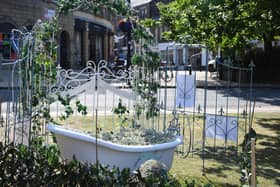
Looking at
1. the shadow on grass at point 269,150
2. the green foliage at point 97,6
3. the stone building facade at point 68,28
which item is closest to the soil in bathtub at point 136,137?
the green foliage at point 97,6

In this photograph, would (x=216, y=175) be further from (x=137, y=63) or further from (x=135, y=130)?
(x=137, y=63)

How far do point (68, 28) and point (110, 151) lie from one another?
31595 mm

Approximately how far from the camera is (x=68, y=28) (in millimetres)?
35250

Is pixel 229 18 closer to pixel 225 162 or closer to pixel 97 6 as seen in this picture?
pixel 225 162

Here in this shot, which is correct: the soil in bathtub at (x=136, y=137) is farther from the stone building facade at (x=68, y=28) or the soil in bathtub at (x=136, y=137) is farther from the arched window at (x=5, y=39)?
the arched window at (x=5, y=39)

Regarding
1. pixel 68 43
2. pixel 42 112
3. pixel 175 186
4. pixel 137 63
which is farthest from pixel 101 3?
pixel 68 43

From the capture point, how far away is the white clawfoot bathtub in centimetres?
479

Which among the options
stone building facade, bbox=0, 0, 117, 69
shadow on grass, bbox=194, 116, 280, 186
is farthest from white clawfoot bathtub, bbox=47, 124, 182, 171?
stone building facade, bbox=0, 0, 117, 69

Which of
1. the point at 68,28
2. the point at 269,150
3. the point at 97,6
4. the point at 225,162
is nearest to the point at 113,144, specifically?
the point at 97,6

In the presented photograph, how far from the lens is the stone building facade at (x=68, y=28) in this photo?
27.1 meters

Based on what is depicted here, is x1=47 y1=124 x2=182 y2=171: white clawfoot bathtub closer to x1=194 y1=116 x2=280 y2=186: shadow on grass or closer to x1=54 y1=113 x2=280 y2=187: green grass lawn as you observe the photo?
x1=54 y1=113 x2=280 y2=187: green grass lawn

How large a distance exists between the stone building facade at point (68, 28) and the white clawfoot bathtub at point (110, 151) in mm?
11045

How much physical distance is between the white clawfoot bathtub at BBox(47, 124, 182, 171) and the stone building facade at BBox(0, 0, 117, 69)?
435 inches

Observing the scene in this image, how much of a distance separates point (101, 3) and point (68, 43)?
3079cm
